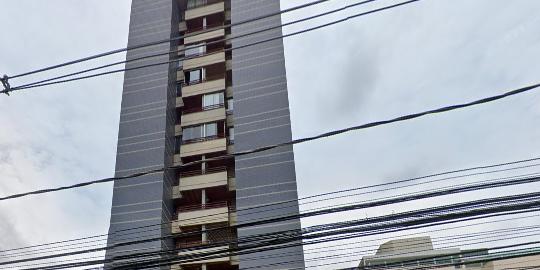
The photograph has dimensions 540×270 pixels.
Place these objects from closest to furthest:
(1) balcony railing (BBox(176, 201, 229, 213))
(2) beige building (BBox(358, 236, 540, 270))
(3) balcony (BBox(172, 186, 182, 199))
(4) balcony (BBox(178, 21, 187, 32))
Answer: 1. (2) beige building (BBox(358, 236, 540, 270))
2. (1) balcony railing (BBox(176, 201, 229, 213))
3. (3) balcony (BBox(172, 186, 182, 199))
4. (4) balcony (BBox(178, 21, 187, 32))

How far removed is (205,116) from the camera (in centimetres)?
2220

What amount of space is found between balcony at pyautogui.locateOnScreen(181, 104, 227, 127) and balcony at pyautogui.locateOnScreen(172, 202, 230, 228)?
4.34 m

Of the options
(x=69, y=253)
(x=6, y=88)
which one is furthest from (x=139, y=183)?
(x=6, y=88)

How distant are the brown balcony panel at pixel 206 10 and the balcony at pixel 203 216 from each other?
1102cm

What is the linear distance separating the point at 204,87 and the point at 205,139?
113 inches

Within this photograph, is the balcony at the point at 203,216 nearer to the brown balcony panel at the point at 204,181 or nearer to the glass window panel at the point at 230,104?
the brown balcony panel at the point at 204,181

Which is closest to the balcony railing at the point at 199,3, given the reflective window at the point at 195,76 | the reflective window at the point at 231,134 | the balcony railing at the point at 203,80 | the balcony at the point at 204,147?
the reflective window at the point at 195,76

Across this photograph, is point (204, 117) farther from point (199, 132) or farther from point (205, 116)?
point (199, 132)

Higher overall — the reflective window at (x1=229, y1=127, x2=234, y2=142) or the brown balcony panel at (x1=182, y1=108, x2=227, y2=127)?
the brown balcony panel at (x1=182, y1=108, x2=227, y2=127)

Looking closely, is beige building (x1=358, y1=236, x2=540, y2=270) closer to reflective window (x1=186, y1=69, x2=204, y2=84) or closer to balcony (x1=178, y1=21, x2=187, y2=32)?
reflective window (x1=186, y1=69, x2=204, y2=84)

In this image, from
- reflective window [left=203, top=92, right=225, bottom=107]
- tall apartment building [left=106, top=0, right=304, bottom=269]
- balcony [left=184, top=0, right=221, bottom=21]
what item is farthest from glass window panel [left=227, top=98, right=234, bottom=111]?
balcony [left=184, top=0, right=221, bottom=21]

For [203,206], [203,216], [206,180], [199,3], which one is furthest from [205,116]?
[199,3]

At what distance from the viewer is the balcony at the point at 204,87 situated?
74.2 feet

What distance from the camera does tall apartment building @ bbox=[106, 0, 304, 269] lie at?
18.7m
